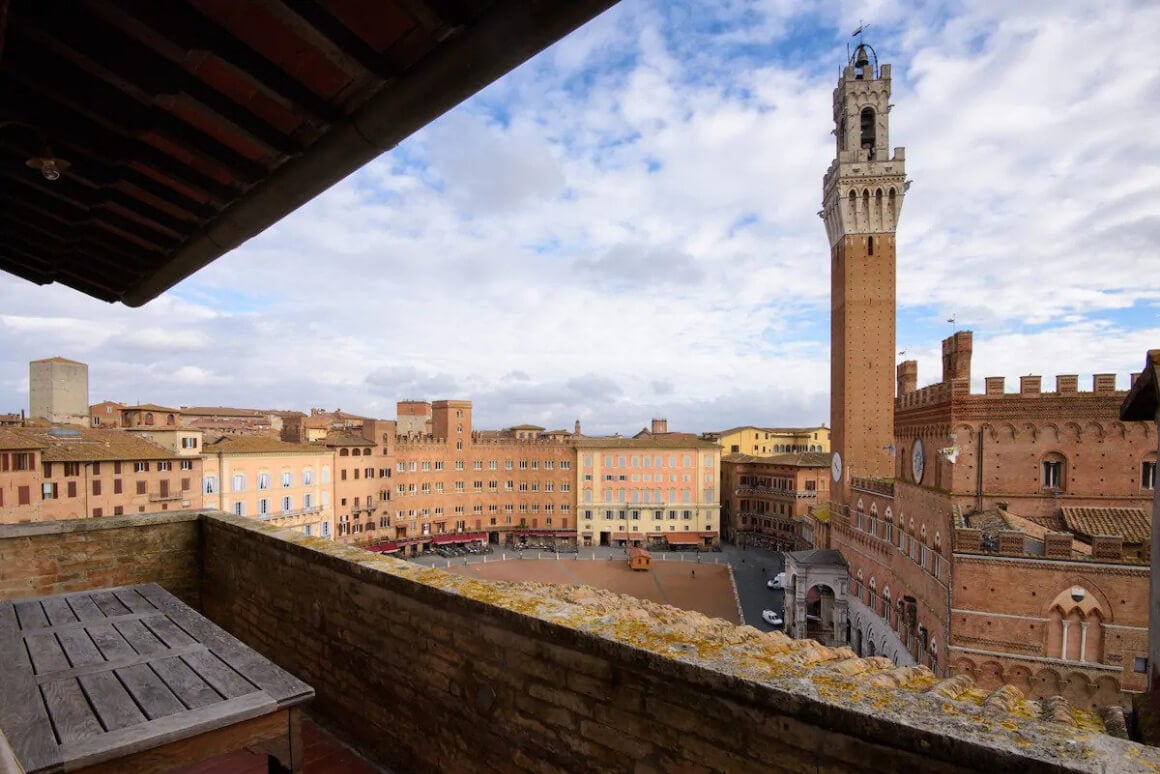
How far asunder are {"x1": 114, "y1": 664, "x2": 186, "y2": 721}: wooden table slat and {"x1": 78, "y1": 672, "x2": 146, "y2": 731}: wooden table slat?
3cm

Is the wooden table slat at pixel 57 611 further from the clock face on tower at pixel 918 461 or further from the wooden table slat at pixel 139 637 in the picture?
the clock face on tower at pixel 918 461

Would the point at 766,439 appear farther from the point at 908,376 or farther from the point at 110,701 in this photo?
the point at 110,701

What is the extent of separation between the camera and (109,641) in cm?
376

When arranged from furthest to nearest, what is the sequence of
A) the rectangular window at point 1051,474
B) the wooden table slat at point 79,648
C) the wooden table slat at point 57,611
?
the rectangular window at point 1051,474
the wooden table slat at point 57,611
the wooden table slat at point 79,648

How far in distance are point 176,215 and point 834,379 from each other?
4234 centimetres

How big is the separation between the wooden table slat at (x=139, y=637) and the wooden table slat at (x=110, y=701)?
374 millimetres

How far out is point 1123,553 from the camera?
17750mm

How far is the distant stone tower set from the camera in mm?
46125

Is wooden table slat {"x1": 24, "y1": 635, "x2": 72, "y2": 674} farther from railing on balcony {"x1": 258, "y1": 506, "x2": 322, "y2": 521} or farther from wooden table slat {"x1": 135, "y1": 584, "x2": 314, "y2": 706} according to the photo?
railing on balcony {"x1": 258, "y1": 506, "x2": 322, "y2": 521}

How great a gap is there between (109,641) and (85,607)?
1.08 m

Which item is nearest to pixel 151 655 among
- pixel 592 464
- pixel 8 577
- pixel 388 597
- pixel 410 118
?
pixel 388 597

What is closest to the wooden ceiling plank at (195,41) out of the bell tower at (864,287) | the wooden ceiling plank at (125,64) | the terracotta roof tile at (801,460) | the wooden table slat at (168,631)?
the wooden ceiling plank at (125,64)

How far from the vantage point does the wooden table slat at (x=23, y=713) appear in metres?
2.40

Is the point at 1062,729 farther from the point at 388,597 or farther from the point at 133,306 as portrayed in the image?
the point at 133,306
